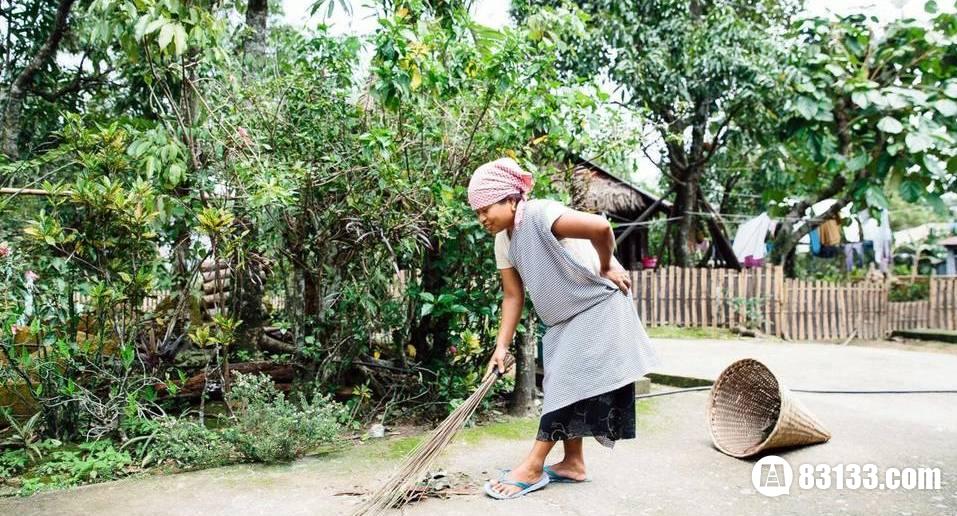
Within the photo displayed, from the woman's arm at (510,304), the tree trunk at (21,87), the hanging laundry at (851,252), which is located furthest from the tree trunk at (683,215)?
the woman's arm at (510,304)

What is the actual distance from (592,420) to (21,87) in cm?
589

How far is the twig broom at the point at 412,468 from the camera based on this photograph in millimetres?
2648

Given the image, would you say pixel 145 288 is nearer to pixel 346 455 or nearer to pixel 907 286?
pixel 346 455

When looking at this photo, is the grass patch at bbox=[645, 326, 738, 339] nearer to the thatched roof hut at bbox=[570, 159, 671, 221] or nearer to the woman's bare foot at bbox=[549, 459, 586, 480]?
the thatched roof hut at bbox=[570, 159, 671, 221]

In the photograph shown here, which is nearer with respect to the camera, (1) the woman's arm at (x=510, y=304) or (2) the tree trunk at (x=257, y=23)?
(1) the woman's arm at (x=510, y=304)

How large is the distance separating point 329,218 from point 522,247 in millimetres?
1306

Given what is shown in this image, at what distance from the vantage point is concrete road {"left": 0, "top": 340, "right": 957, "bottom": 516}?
273cm

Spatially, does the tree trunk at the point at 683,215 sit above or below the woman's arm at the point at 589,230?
above

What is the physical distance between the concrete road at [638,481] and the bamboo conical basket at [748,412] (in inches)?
3.6

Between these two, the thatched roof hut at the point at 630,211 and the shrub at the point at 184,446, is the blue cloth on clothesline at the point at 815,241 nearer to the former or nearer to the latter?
the thatched roof hut at the point at 630,211

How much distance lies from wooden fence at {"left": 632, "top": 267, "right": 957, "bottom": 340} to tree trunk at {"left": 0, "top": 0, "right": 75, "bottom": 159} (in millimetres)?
9572

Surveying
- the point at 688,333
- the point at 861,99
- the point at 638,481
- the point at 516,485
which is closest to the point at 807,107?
the point at 861,99

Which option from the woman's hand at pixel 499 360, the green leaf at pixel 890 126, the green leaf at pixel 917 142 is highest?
the green leaf at pixel 890 126

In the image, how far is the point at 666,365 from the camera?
289 inches
